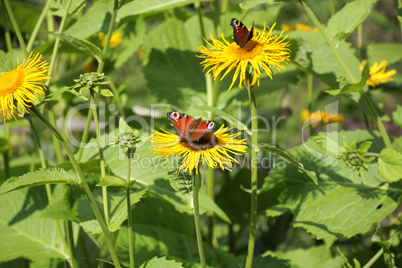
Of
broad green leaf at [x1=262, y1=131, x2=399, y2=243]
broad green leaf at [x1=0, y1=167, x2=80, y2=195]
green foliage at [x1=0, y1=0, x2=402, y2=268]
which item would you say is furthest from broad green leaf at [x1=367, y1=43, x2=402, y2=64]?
broad green leaf at [x1=0, y1=167, x2=80, y2=195]

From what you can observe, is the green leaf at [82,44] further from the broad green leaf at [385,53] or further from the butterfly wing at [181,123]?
the broad green leaf at [385,53]

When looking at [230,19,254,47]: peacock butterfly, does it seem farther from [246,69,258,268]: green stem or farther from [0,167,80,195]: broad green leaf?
[0,167,80,195]: broad green leaf

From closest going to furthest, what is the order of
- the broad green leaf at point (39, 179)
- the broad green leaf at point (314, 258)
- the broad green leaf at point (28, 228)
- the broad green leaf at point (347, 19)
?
the broad green leaf at point (39, 179), the broad green leaf at point (347, 19), the broad green leaf at point (28, 228), the broad green leaf at point (314, 258)

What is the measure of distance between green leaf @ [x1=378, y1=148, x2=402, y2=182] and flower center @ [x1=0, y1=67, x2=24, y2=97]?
0.60 metres

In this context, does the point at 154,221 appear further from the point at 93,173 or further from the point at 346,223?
the point at 346,223

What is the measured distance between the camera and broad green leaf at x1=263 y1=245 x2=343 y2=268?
107 cm

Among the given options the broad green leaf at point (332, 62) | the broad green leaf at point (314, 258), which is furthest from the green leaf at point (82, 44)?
the broad green leaf at point (314, 258)

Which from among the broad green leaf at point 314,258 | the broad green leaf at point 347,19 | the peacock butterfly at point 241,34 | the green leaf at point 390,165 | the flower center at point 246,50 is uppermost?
the broad green leaf at point 347,19

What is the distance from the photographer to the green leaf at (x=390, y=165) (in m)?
0.71

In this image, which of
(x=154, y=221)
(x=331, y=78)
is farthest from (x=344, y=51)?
(x=154, y=221)

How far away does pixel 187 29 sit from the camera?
1.30 meters

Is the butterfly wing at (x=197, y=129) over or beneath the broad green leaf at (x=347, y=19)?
beneath

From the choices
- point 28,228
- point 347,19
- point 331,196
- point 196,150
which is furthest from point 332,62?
point 28,228

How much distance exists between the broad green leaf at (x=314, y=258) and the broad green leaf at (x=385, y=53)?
0.55m
